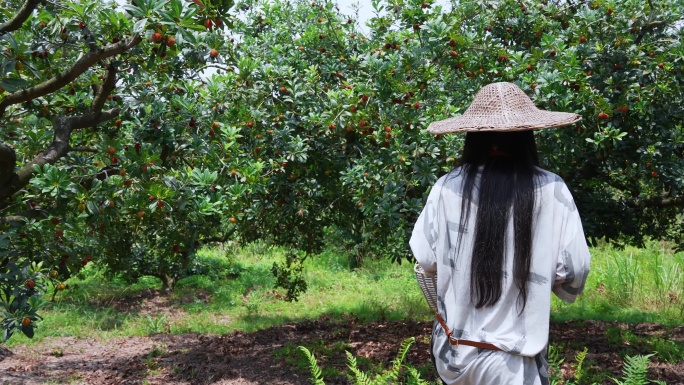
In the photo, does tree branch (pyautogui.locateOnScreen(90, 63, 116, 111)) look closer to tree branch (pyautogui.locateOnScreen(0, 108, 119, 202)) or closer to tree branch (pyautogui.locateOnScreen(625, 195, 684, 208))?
tree branch (pyautogui.locateOnScreen(0, 108, 119, 202))

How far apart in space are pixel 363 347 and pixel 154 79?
2935 millimetres

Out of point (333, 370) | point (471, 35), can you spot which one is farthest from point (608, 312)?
point (471, 35)

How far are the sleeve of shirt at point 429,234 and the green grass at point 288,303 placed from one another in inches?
174

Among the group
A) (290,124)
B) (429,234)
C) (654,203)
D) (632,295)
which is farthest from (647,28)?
(632,295)

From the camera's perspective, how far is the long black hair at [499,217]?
6.52 feet

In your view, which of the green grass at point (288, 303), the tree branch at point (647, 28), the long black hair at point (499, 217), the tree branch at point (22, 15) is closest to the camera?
the long black hair at point (499, 217)

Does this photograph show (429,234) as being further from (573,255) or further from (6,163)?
(6,163)

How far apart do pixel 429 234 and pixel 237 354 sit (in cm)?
433

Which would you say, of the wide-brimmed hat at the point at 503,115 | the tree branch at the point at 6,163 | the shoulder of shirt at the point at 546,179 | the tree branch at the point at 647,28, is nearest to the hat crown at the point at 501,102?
the wide-brimmed hat at the point at 503,115

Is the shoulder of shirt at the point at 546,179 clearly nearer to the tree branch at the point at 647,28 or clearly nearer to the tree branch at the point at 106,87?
the tree branch at the point at 106,87

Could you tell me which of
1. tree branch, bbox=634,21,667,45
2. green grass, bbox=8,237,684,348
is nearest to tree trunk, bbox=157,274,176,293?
green grass, bbox=8,237,684,348

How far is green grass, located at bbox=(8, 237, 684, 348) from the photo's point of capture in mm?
7555

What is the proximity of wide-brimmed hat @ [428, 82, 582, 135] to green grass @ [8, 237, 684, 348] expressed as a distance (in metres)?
4.37

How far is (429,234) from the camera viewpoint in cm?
215
